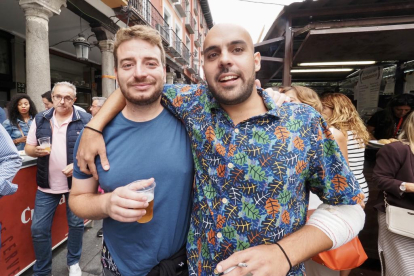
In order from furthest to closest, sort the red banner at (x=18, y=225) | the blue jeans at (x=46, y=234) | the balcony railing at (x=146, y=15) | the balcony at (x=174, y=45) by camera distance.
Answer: the balcony at (x=174, y=45) → the balcony railing at (x=146, y=15) → the blue jeans at (x=46, y=234) → the red banner at (x=18, y=225)

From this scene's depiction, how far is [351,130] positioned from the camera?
2.74m

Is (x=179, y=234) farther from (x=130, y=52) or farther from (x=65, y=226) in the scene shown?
(x=65, y=226)

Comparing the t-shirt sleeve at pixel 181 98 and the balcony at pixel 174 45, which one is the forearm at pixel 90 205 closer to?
the t-shirt sleeve at pixel 181 98

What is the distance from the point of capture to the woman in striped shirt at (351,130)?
269 centimetres

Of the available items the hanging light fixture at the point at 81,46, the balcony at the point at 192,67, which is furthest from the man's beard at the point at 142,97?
the balcony at the point at 192,67

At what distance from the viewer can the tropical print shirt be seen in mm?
1119

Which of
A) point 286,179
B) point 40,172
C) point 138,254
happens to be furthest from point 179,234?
point 40,172

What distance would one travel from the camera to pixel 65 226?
3465mm

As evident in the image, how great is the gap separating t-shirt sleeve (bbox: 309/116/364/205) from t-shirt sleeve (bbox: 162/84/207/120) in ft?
2.23

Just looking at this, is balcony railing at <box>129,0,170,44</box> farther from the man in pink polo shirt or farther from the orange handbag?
the orange handbag

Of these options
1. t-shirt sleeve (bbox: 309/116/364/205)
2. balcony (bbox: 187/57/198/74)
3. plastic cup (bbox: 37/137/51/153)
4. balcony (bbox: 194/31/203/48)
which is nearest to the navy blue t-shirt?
t-shirt sleeve (bbox: 309/116/364/205)

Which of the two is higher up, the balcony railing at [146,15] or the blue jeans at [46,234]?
the balcony railing at [146,15]

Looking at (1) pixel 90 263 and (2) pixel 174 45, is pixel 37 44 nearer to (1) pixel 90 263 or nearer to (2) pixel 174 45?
(1) pixel 90 263

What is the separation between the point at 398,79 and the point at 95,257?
6973mm
